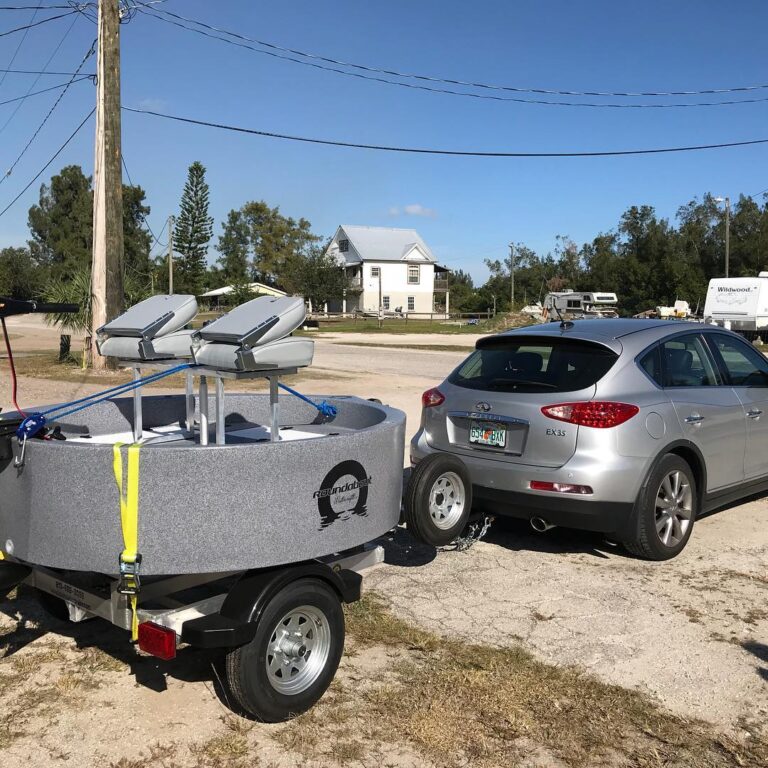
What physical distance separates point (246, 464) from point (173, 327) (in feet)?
4.26

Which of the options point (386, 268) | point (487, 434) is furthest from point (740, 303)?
point (386, 268)

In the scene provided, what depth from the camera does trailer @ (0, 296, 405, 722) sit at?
120 inches

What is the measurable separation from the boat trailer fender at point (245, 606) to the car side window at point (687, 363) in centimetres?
333

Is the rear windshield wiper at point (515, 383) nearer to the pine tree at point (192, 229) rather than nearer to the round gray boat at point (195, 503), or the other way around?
the round gray boat at point (195, 503)

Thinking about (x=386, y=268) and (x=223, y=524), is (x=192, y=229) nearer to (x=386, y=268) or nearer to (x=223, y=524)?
(x=386, y=268)

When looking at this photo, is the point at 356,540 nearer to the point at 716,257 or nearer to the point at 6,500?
the point at 6,500

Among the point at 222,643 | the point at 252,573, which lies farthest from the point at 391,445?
the point at 222,643

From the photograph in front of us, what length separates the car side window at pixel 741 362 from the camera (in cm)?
651

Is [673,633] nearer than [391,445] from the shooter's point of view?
No

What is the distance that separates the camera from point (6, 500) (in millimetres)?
3303

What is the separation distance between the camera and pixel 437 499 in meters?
4.41

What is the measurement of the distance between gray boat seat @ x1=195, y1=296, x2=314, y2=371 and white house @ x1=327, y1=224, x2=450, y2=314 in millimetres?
74738

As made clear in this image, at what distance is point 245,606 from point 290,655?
39 cm

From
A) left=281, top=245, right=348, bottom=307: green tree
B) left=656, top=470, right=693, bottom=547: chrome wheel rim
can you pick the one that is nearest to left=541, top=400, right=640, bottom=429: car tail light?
left=656, top=470, right=693, bottom=547: chrome wheel rim
